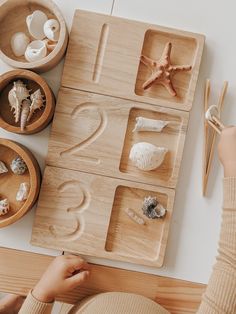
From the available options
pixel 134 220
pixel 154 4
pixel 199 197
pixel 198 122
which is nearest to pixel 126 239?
pixel 134 220

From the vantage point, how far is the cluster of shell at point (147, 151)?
0.83 m

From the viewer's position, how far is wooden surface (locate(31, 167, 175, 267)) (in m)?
0.86

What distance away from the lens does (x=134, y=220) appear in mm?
867

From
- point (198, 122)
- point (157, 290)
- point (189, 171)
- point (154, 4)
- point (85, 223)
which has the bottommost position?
point (157, 290)

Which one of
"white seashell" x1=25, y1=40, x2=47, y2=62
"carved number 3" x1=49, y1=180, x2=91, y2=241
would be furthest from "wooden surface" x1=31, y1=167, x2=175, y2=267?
"white seashell" x1=25, y1=40, x2=47, y2=62

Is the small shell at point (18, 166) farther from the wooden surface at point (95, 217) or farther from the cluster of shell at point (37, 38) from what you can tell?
the cluster of shell at point (37, 38)

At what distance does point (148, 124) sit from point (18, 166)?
0.87ft

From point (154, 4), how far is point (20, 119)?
1.17 ft

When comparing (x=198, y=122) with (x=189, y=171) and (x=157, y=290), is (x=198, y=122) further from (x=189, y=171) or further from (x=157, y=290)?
(x=157, y=290)

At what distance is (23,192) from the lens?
834 millimetres

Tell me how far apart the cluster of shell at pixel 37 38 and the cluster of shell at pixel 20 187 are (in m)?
0.20

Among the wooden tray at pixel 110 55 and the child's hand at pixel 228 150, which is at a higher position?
the wooden tray at pixel 110 55

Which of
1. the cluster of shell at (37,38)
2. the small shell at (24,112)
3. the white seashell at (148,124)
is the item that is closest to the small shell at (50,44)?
the cluster of shell at (37,38)

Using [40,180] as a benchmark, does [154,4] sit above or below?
above
